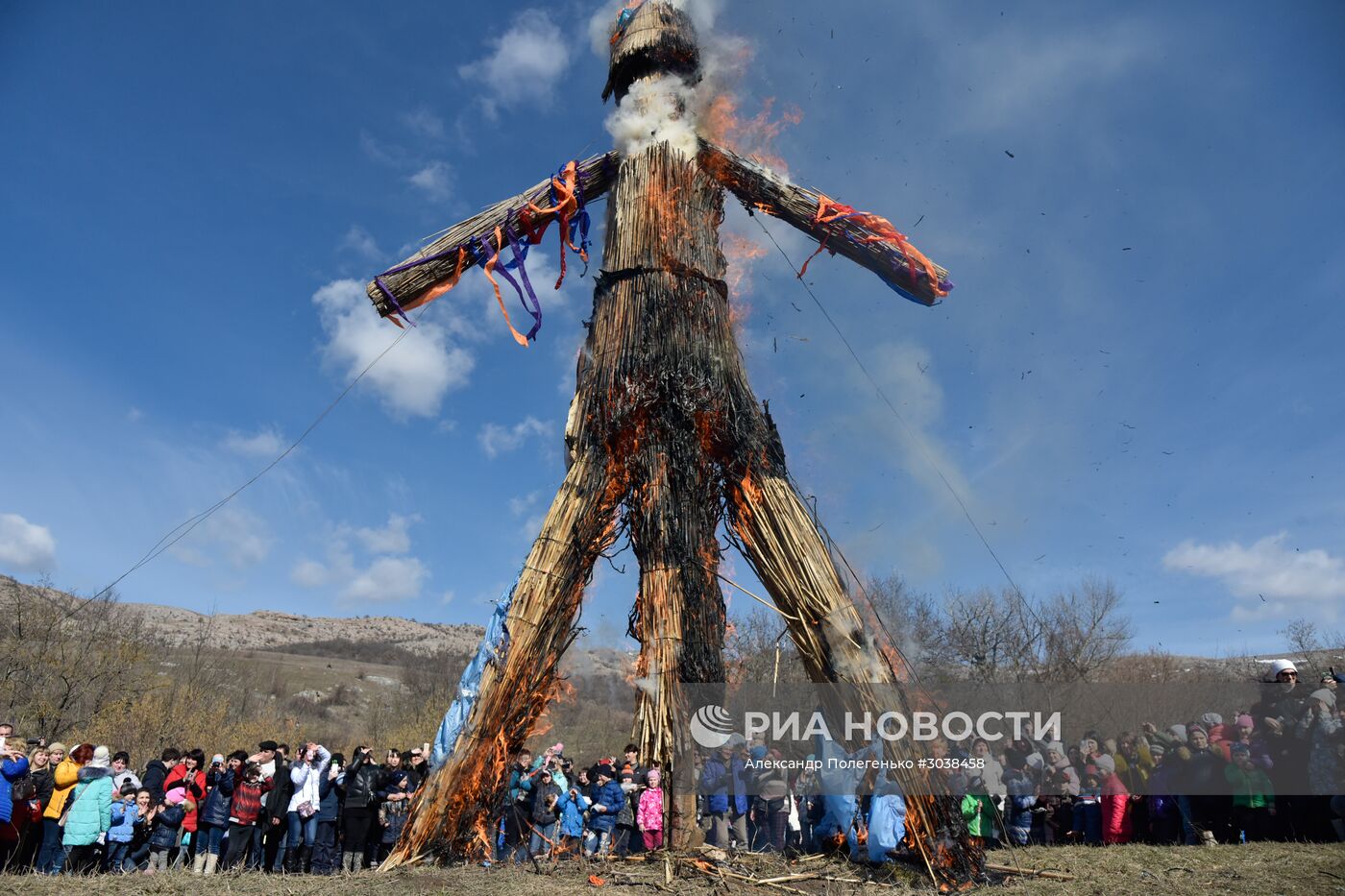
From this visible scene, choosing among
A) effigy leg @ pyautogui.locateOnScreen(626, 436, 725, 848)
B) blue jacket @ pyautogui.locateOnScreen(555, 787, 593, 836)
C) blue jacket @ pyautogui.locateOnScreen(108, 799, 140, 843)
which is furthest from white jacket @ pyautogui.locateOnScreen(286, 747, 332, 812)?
effigy leg @ pyautogui.locateOnScreen(626, 436, 725, 848)

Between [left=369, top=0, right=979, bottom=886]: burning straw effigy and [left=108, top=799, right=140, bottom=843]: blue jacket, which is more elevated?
[left=369, top=0, right=979, bottom=886]: burning straw effigy

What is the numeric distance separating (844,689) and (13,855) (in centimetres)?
827

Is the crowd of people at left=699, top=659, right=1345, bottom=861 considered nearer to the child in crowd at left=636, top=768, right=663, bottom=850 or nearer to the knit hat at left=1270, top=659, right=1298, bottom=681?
the knit hat at left=1270, top=659, right=1298, bottom=681

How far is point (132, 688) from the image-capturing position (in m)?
22.1

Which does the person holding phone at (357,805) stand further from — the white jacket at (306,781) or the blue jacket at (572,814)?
the blue jacket at (572,814)

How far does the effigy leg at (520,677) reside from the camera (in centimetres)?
541

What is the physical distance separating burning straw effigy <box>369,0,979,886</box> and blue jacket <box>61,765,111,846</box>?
4.60 m

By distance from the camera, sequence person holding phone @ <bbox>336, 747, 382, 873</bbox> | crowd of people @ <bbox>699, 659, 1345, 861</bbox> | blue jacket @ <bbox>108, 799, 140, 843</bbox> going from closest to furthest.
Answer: crowd of people @ <bbox>699, 659, 1345, 861</bbox> → blue jacket @ <bbox>108, 799, 140, 843</bbox> → person holding phone @ <bbox>336, 747, 382, 873</bbox>

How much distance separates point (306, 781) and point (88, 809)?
2013 mm

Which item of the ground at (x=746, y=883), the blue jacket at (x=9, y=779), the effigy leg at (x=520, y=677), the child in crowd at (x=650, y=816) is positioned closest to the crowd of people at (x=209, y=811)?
the blue jacket at (x=9, y=779)

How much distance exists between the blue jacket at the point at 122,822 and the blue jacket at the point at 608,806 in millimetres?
4784

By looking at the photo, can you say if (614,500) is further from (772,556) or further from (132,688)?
(132,688)

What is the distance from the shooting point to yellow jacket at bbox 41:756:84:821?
7.85m

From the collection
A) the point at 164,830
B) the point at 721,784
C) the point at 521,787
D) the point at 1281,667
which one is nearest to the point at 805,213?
the point at 721,784
